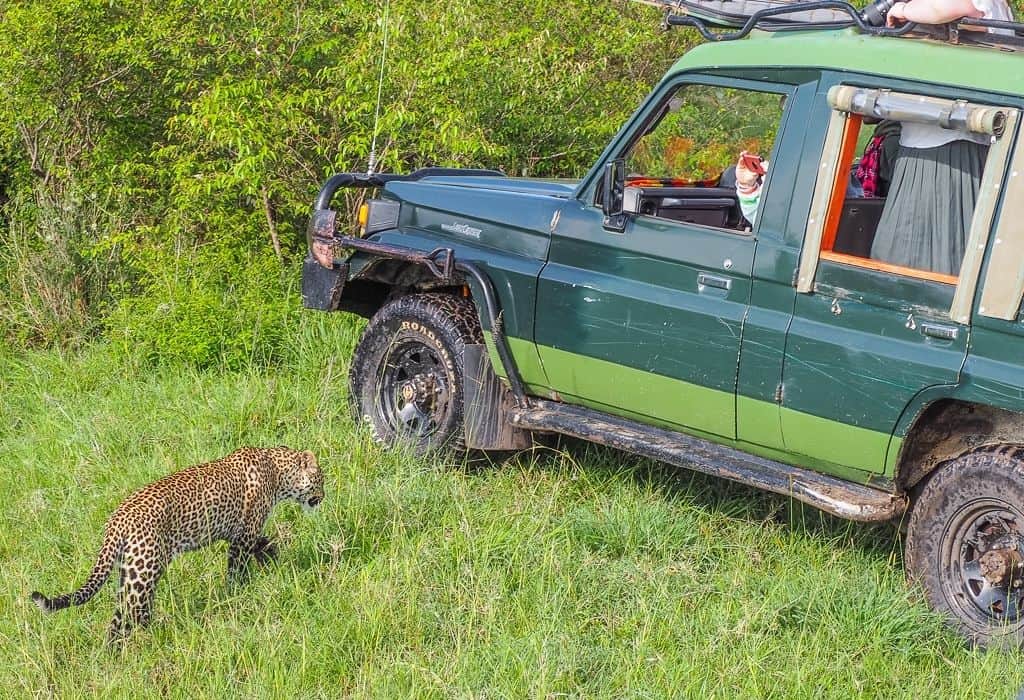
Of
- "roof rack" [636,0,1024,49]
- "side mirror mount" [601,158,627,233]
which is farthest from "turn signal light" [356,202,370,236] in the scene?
"roof rack" [636,0,1024,49]

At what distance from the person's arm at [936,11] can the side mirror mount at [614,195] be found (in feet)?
3.88

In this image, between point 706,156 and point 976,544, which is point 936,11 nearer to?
point 976,544

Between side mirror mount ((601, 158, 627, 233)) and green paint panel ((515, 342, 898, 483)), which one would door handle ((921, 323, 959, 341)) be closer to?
green paint panel ((515, 342, 898, 483))

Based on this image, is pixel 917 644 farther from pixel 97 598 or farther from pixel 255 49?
pixel 255 49

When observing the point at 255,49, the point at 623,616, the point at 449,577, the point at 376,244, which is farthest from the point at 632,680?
the point at 255,49

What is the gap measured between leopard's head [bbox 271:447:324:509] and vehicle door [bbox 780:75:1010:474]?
182 cm

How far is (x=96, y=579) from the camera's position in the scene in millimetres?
4680

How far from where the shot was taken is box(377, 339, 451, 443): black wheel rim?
629cm

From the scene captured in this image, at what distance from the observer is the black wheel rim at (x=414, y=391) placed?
20.6 ft

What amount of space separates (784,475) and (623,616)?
795 millimetres

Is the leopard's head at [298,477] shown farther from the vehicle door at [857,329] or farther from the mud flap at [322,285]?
the vehicle door at [857,329]

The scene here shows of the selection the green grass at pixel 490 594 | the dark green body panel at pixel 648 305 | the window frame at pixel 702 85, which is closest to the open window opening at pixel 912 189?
the window frame at pixel 702 85

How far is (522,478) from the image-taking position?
6.13 meters

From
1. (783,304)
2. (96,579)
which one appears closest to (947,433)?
(783,304)
